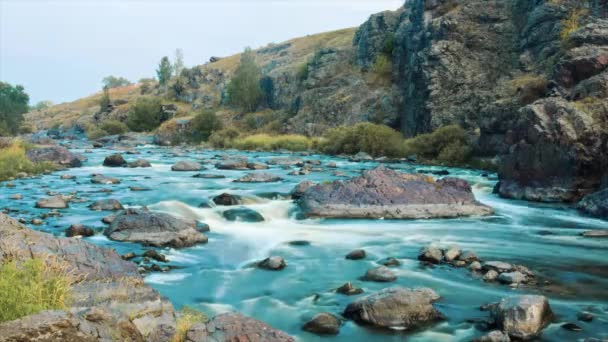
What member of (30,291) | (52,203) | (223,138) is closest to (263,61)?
(223,138)

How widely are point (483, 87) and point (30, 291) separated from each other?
44855 millimetres

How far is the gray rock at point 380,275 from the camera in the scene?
11266mm

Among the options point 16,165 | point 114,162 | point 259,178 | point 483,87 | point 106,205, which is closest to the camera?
point 106,205

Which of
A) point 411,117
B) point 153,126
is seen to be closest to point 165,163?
point 411,117

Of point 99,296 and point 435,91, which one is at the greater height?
point 435,91

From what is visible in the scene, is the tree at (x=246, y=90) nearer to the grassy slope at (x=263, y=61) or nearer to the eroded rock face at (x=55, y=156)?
the grassy slope at (x=263, y=61)

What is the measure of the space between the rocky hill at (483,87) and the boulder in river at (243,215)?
11.1m

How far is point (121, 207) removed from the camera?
1878cm

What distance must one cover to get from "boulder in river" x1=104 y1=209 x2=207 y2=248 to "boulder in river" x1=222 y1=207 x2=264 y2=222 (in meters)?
3.14

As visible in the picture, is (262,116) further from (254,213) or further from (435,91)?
(254,213)

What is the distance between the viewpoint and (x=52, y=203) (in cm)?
1875

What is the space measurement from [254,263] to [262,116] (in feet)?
212

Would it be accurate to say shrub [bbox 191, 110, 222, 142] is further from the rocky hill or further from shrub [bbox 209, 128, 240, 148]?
the rocky hill

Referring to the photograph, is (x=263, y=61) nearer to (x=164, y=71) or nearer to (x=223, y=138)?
(x=164, y=71)
